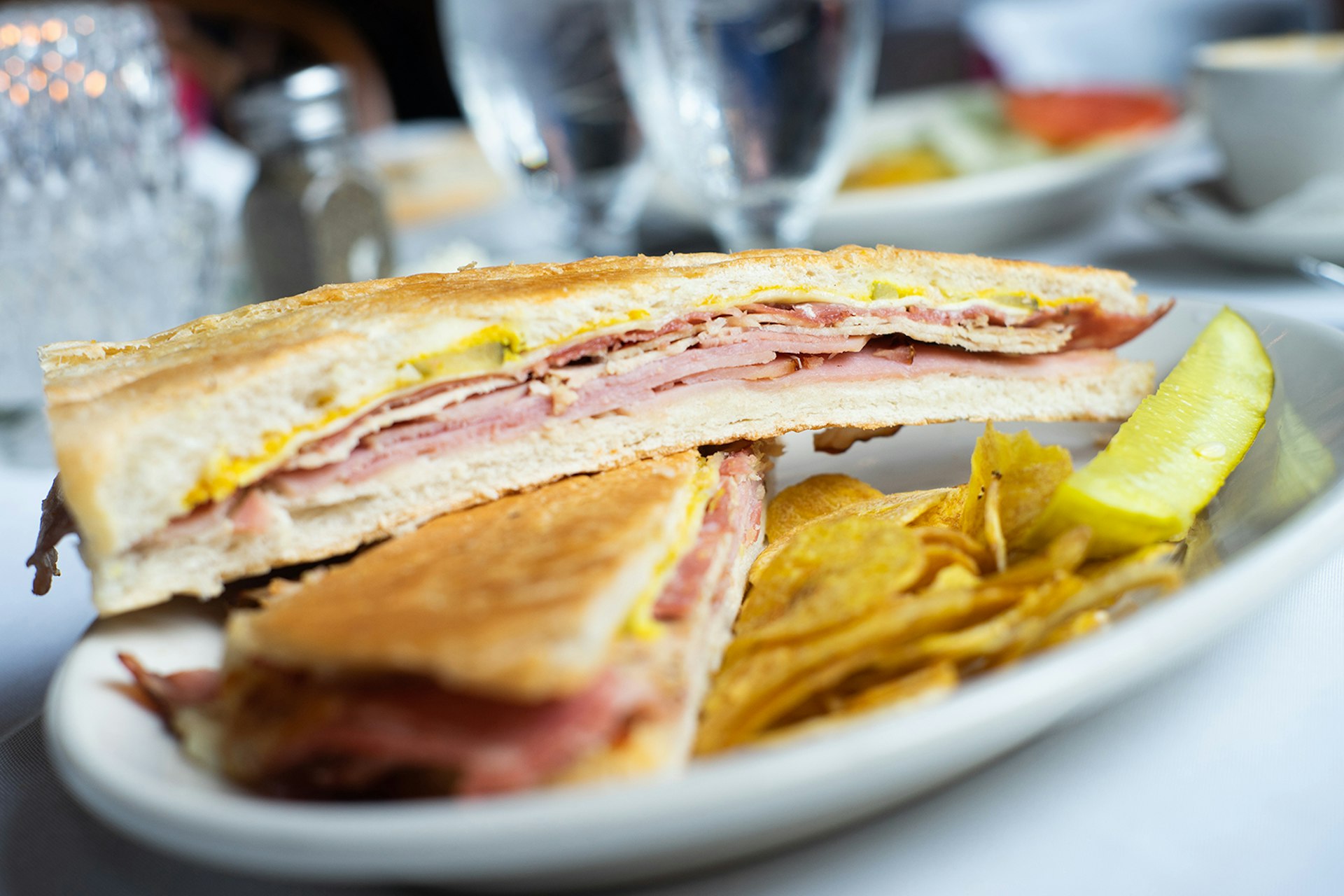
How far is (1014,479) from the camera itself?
1.23m

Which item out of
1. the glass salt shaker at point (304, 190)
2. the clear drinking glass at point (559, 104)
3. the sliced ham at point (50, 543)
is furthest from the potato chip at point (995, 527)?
the clear drinking glass at point (559, 104)

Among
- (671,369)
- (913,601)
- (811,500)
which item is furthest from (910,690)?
(671,369)

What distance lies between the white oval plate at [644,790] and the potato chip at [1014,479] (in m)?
0.27

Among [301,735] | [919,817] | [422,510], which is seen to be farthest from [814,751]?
[422,510]

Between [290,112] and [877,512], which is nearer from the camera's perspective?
[877,512]

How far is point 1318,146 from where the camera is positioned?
2410 millimetres

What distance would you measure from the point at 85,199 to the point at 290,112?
0.50 metres

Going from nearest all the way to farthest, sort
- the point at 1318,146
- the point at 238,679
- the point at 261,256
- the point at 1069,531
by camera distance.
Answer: the point at 238,679
the point at 1069,531
the point at 1318,146
the point at 261,256

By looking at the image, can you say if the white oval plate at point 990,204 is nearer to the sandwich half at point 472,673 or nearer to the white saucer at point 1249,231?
the white saucer at point 1249,231

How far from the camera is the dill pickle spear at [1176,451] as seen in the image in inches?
43.1

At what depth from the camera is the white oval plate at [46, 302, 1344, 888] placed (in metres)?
0.66

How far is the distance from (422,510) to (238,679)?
0.42 m

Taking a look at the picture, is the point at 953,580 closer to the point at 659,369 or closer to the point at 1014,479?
the point at 1014,479

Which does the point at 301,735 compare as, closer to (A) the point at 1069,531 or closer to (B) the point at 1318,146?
(A) the point at 1069,531
